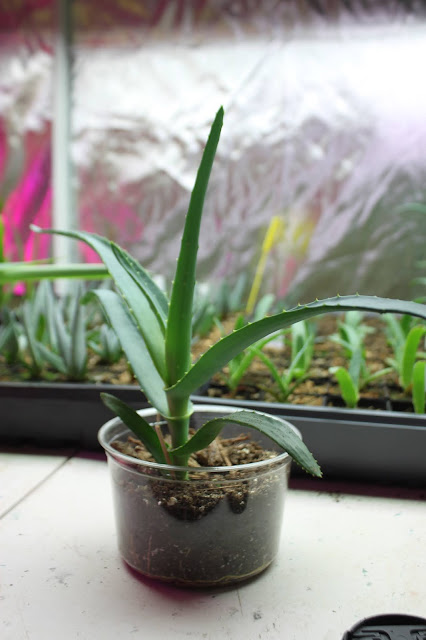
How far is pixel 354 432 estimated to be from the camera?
479 millimetres

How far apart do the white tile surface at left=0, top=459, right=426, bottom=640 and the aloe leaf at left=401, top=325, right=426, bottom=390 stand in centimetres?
15

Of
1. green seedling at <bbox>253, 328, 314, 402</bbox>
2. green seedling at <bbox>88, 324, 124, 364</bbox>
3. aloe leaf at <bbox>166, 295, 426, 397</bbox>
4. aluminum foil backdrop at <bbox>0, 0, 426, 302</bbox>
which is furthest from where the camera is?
aluminum foil backdrop at <bbox>0, 0, 426, 302</bbox>

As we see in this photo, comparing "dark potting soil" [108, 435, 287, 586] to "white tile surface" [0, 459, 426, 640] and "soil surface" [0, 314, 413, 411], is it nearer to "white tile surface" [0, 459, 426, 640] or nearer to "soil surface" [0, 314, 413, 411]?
"white tile surface" [0, 459, 426, 640]

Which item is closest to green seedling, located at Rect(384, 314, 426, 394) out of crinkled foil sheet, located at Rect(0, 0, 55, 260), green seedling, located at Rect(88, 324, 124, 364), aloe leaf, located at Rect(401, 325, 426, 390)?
aloe leaf, located at Rect(401, 325, 426, 390)

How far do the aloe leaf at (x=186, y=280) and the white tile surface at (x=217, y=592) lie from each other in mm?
144

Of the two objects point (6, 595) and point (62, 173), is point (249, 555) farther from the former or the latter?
point (62, 173)

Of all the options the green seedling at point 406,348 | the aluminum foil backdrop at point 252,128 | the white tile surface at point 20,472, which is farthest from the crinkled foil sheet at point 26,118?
the green seedling at point 406,348

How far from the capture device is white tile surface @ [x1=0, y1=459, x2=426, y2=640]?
31cm

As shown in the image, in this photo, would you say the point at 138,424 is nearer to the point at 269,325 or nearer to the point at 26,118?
the point at 269,325

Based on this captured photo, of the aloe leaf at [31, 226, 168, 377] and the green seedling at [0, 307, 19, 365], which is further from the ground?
the aloe leaf at [31, 226, 168, 377]

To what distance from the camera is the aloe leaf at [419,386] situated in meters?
0.49

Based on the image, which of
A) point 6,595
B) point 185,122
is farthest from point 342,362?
point 185,122

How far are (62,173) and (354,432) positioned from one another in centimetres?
→ 91

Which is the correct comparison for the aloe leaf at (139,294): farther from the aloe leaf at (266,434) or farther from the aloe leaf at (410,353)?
the aloe leaf at (410,353)
